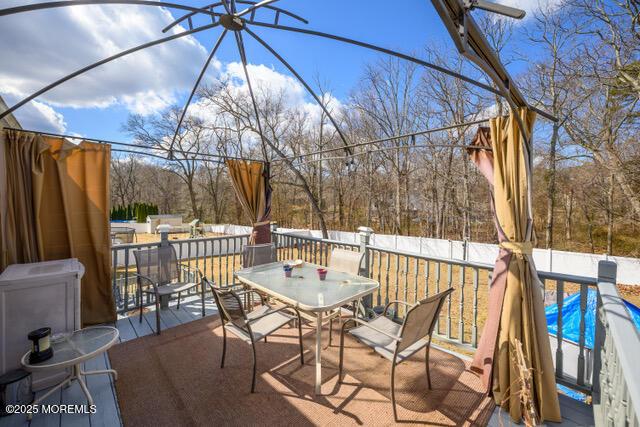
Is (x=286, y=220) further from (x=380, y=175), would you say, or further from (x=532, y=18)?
(x=532, y=18)

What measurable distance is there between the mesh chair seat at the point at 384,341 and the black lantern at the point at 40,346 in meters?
2.26

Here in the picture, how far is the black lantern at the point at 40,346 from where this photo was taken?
1.93m

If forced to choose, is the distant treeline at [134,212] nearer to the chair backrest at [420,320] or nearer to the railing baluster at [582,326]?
the chair backrest at [420,320]

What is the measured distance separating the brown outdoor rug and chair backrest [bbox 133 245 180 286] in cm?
85

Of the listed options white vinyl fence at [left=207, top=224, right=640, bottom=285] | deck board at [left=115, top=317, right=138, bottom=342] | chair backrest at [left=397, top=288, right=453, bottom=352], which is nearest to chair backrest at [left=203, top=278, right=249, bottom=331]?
chair backrest at [left=397, top=288, right=453, bottom=352]

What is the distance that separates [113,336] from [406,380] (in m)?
2.54

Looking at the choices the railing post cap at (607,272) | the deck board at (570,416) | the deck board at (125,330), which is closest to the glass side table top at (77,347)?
the deck board at (125,330)

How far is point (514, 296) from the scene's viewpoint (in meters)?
2.11

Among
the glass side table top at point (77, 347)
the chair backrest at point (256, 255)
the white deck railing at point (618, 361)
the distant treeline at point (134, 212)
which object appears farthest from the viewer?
the distant treeline at point (134, 212)

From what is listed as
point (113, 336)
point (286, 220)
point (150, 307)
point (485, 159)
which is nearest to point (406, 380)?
point (485, 159)

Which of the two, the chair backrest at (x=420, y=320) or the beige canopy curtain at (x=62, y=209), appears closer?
the chair backrest at (x=420, y=320)

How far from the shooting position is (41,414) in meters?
2.12

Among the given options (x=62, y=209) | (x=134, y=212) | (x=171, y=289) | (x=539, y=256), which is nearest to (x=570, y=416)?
(x=171, y=289)

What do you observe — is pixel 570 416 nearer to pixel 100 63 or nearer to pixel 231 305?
pixel 231 305
